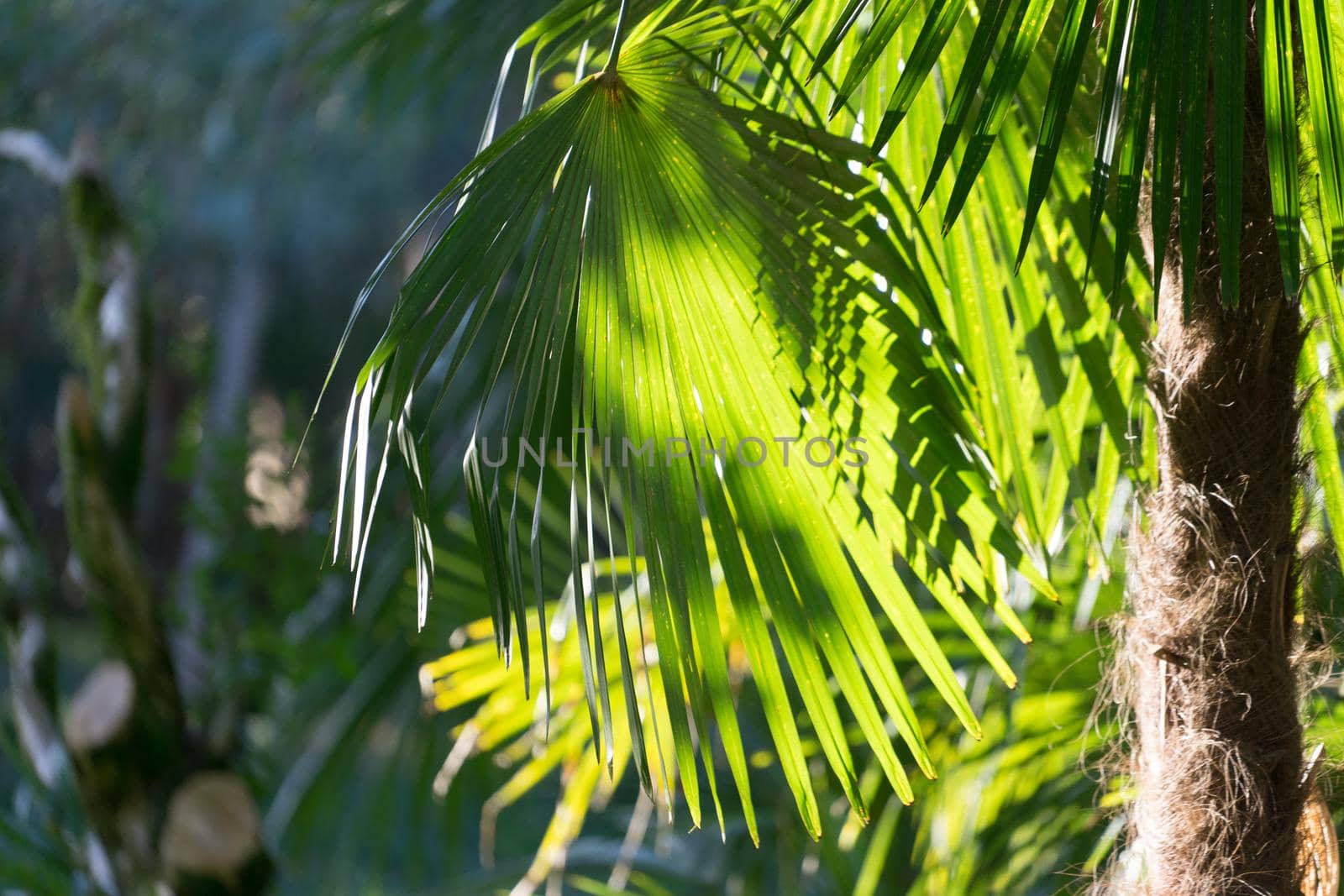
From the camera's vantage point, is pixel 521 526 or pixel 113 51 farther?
pixel 113 51

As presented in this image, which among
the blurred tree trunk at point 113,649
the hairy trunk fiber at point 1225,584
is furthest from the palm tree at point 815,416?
the blurred tree trunk at point 113,649

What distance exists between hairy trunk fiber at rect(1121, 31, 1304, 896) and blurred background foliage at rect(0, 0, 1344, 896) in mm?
91

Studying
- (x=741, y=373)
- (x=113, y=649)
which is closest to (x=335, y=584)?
(x=113, y=649)

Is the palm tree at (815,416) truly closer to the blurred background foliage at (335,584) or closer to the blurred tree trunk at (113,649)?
the blurred background foliage at (335,584)

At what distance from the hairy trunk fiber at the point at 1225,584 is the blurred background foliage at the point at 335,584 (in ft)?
0.30

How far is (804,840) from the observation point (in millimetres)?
1409

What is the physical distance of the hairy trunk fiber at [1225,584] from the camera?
52 centimetres

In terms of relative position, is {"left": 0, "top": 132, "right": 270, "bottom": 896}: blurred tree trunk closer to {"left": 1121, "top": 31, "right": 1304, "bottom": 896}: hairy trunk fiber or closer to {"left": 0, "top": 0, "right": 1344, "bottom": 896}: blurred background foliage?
{"left": 0, "top": 0, "right": 1344, "bottom": 896}: blurred background foliage

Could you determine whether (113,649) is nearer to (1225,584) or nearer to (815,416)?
(815,416)

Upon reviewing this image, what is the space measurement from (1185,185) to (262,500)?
2084 millimetres

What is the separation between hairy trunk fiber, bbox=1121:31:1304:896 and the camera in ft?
1.72

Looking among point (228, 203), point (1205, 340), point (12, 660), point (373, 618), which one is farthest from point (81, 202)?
point (228, 203)

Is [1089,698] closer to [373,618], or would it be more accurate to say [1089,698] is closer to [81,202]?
[373,618]

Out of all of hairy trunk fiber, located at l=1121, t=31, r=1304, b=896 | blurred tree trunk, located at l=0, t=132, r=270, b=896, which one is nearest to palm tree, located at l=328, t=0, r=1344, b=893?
hairy trunk fiber, located at l=1121, t=31, r=1304, b=896
